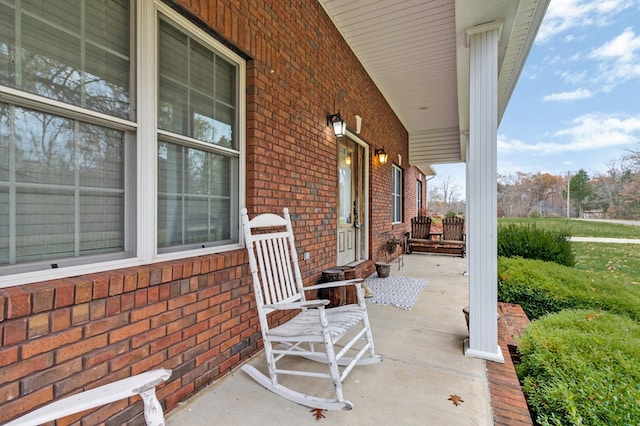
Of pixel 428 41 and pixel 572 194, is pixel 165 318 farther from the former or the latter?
pixel 572 194

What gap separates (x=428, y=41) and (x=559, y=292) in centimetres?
359

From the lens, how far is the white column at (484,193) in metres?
2.27

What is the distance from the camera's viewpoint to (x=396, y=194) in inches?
300

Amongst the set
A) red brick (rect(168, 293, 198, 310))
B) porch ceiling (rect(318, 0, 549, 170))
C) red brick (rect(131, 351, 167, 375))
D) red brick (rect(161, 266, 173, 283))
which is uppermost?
porch ceiling (rect(318, 0, 549, 170))

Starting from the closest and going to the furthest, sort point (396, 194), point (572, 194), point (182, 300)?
point (182, 300)
point (396, 194)
point (572, 194)

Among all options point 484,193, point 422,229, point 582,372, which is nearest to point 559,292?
point 582,372

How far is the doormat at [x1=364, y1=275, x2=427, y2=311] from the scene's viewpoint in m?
3.62

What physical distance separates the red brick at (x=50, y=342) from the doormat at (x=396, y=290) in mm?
2969

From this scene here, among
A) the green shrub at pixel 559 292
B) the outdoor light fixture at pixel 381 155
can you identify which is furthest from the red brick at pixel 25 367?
the outdoor light fixture at pixel 381 155

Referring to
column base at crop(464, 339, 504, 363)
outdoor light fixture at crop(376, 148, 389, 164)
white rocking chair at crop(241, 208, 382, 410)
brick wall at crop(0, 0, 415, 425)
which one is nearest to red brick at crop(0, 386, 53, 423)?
brick wall at crop(0, 0, 415, 425)

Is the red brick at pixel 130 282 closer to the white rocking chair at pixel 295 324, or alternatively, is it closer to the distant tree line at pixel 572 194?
the white rocking chair at pixel 295 324

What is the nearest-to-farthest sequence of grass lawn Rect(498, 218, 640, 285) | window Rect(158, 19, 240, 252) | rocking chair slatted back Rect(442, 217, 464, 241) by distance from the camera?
window Rect(158, 19, 240, 252), grass lawn Rect(498, 218, 640, 285), rocking chair slatted back Rect(442, 217, 464, 241)

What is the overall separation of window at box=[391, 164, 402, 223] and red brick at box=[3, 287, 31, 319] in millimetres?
6783

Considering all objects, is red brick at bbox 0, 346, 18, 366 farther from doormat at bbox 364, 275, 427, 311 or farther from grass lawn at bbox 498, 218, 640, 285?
grass lawn at bbox 498, 218, 640, 285
